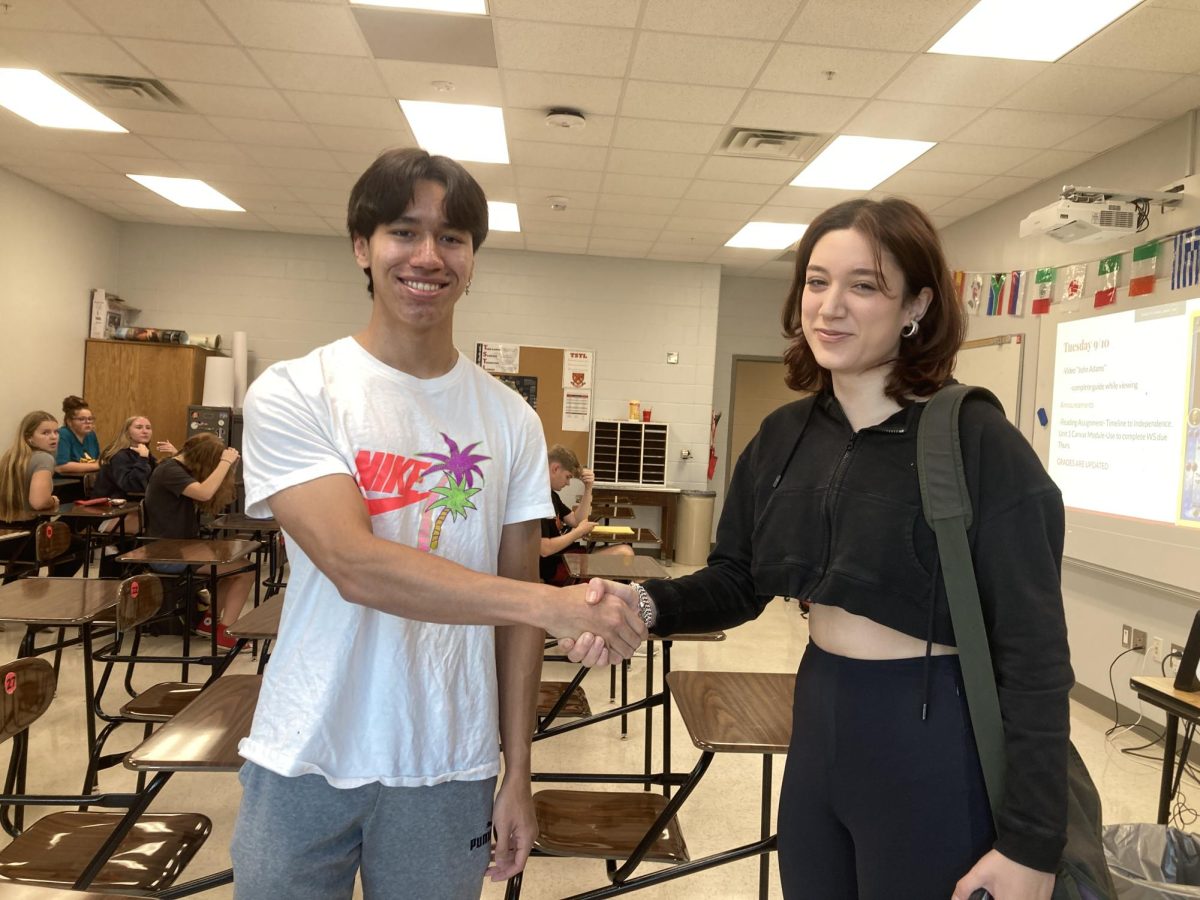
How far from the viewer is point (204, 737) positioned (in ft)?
5.49

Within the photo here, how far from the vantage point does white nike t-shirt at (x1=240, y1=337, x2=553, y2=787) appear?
1.04 meters

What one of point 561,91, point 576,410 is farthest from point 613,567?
point 576,410

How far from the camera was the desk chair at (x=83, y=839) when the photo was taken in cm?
165

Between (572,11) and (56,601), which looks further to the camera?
(572,11)

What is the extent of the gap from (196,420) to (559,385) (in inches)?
136

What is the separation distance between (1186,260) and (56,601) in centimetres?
493

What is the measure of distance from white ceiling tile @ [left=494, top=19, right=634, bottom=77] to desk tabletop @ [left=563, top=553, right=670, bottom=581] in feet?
7.74

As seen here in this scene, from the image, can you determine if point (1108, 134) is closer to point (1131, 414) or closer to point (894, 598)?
point (1131, 414)

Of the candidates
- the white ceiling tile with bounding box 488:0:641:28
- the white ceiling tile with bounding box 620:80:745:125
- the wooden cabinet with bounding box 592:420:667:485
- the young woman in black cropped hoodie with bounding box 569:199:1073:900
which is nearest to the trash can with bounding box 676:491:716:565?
the wooden cabinet with bounding box 592:420:667:485

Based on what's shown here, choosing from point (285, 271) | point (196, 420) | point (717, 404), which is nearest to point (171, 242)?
point (285, 271)

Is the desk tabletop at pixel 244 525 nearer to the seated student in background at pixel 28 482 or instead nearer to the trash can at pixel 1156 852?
the seated student in background at pixel 28 482

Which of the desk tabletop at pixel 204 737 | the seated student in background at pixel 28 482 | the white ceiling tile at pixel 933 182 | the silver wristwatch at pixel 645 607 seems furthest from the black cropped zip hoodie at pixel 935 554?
the seated student in background at pixel 28 482

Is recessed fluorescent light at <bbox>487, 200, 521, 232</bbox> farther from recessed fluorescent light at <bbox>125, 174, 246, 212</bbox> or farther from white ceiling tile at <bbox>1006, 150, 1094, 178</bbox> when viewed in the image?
white ceiling tile at <bbox>1006, 150, 1094, 178</bbox>

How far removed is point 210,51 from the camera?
4.02 meters
